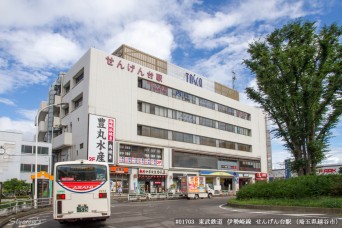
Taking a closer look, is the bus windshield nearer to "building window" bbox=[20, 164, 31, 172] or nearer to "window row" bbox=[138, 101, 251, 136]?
"window row" bbox=[138, 101, 251, 136]

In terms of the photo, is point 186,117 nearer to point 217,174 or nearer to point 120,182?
point 217,174

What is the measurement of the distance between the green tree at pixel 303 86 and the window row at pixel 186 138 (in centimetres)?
2321

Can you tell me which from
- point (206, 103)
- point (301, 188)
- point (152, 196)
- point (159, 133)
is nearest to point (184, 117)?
point (159, 133)

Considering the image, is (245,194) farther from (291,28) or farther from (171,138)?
(171,138)

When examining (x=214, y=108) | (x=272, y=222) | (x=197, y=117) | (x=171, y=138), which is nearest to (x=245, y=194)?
(x=272, y=222)

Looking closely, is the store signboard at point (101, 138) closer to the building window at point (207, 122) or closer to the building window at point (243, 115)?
the building window at point (207, 122)

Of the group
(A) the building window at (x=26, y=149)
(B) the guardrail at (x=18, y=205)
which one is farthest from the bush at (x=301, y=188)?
(A) the building window at (x=26, y=149)

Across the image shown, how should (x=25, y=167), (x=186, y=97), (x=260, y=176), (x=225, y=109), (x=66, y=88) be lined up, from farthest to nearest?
(x=260, y=176), (x=225, y=109), (x=186, y=97), (x=66, y=88), (x=25, y=167)

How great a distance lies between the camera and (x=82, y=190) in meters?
13.9

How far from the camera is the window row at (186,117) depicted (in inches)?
1881

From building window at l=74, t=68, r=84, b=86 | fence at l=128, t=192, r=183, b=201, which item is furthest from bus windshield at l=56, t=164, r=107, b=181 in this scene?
building window at l=74, t=68, r=84, b=86

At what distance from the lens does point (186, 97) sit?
54.5m

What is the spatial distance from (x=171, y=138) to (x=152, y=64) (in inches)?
471

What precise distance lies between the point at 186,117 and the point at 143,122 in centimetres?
964
